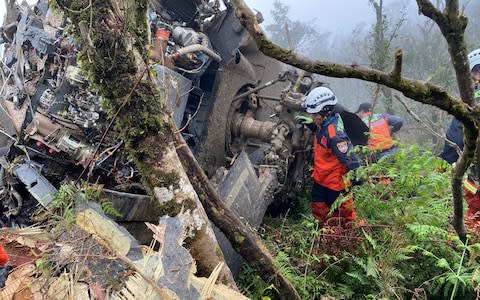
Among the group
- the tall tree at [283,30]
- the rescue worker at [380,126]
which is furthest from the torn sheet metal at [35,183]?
the tall tree at [283,30]

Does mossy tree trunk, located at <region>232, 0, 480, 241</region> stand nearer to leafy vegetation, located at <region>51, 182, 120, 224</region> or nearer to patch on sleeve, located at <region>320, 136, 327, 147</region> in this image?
leafy vegetation, located at <region>51, 182, 120, 224</region>

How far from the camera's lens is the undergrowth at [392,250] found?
3.19 metres

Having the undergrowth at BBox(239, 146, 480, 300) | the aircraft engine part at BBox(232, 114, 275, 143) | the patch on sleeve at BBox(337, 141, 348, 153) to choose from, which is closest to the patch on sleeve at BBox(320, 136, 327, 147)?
the patch on sleeve at BBox(337, 141, 348, 153)

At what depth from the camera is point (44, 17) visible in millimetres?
5410

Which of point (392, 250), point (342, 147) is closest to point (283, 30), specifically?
point (342, 147)

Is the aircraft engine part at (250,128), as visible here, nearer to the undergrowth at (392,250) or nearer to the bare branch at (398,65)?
the undergrowth at (392,250)

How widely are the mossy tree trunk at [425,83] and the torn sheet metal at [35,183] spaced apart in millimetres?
3065

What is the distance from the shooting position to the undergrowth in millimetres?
3191

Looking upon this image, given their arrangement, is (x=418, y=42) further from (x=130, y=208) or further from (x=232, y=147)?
(x=130, y=208)

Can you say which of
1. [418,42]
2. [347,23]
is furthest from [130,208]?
[347,23]

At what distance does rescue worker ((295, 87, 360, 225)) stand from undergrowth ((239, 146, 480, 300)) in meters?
0.63

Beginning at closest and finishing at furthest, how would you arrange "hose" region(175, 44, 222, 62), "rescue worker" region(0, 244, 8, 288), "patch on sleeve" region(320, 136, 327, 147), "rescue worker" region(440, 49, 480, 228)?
1. "rescue worker" region(0, 244, 8, 288)
2. "rescue worker" region(440, 49, 480, 228)
3. "patch on sleeve" region(320, 136, 327, 147)
4. "hose" region(175, 44, 222, 62)

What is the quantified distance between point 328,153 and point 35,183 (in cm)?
317

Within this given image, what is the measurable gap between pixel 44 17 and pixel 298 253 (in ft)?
13.7
